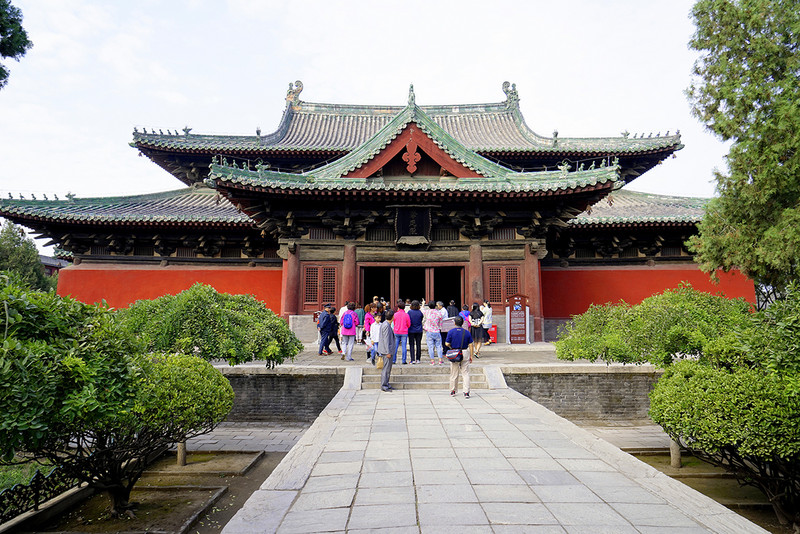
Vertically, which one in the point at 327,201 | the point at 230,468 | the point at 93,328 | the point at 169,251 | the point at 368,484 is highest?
the point at 327,201

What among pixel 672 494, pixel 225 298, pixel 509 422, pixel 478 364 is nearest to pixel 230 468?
pixel 225 298

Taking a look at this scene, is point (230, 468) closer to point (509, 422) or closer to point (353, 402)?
point (353, 402)

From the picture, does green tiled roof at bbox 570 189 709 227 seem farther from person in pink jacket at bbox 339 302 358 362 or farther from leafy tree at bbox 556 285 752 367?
person in pink jacket at bbox 339 302 358 362

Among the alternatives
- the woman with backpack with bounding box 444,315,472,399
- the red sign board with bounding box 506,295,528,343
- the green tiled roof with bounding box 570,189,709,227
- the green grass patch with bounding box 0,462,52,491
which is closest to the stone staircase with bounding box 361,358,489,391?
the woman with backpack with bounding box 444,315,472,399

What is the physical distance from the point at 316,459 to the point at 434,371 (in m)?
5.76

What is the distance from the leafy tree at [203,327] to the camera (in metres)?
7.24

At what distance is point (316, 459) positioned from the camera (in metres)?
5.30

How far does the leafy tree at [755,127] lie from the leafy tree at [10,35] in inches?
622

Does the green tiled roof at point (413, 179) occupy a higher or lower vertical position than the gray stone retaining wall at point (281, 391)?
higher

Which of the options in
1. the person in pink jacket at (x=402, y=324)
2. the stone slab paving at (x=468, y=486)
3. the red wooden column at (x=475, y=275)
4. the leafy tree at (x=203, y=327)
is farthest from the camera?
the red wooden column at (x=475, y=275)

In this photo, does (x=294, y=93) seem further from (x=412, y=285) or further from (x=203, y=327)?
(x=203, y=327)

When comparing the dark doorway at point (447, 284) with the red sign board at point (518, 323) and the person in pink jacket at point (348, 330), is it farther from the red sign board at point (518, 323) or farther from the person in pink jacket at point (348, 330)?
the person in pink jacket at point (348, 330)

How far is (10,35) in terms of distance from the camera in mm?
9609

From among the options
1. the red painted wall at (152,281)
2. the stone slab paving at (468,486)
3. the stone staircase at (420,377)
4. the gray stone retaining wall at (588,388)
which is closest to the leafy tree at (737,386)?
the stone slab paving at (468,486)
